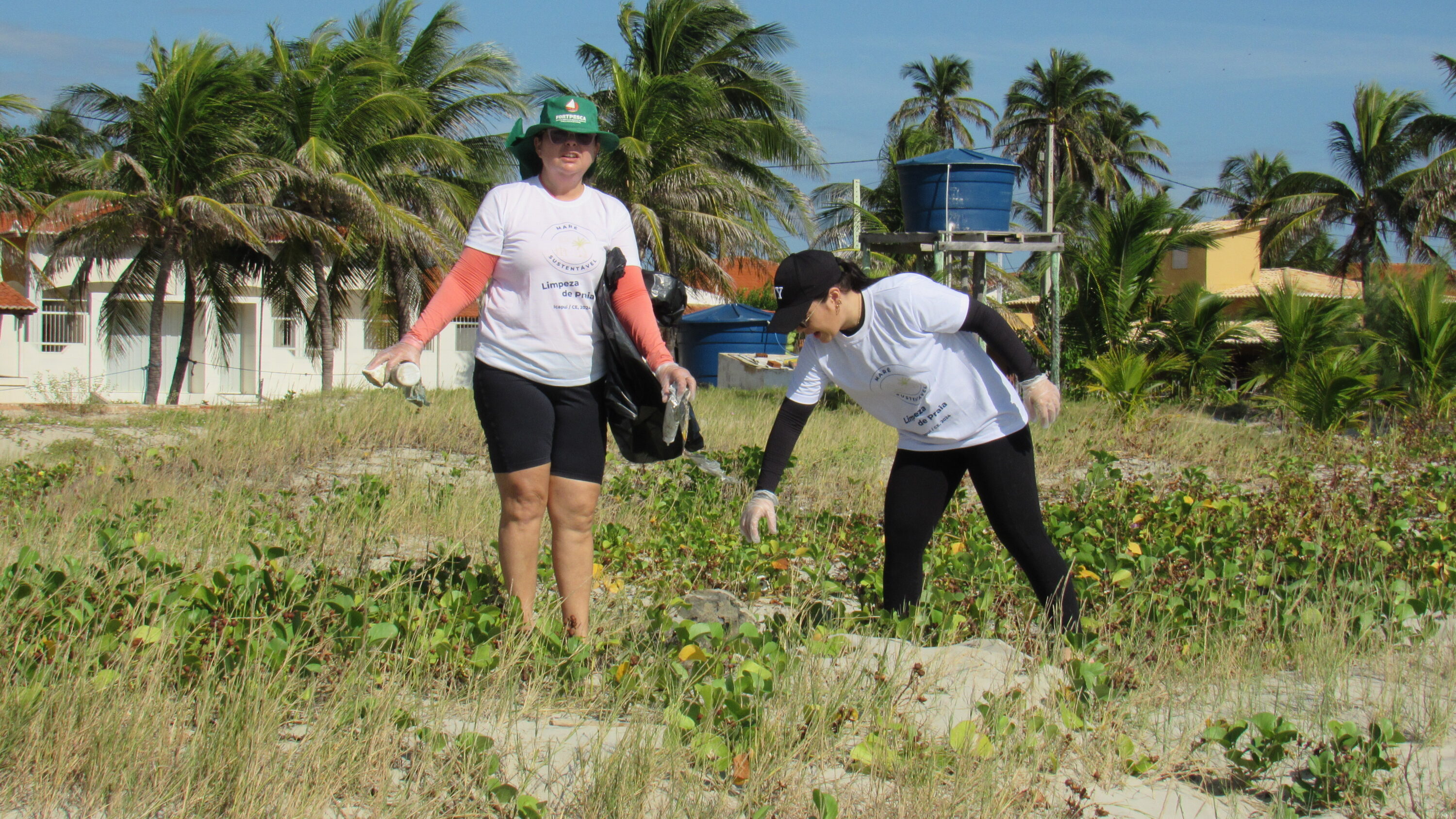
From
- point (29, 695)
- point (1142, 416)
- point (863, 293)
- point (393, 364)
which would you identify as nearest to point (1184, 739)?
point (863, 293)

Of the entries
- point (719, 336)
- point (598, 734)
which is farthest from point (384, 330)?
point (598, 734)

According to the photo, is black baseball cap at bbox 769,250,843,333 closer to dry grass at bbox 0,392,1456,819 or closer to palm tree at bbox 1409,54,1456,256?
dry grass at bbox 0,392,1456,819

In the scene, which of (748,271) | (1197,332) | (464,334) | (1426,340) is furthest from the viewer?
(748,271)

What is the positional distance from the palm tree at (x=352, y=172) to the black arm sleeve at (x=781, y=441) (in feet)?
59.9

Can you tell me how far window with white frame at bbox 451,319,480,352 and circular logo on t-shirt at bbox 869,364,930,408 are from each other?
88.6 feet

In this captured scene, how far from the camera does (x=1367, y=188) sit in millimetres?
34906

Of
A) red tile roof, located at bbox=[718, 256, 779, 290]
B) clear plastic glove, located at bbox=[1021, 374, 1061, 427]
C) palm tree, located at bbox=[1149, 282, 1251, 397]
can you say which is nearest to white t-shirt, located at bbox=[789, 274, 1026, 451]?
clear plastic glove, located at bbox=[1021, 374, 1061, 427]

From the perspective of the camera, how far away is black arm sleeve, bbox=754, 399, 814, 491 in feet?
11.6

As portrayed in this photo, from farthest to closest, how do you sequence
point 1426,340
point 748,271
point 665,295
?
point 748,271 → point 1426,340 → point 665,295

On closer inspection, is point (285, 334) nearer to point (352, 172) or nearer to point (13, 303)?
point (13, 303)

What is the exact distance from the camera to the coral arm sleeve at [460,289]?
137 inches

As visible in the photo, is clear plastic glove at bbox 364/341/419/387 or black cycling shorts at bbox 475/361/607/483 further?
black cycling shorts at bbox 475/361/607/483

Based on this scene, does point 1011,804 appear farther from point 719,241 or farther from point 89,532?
point 719,241

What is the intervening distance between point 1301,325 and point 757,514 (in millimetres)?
15441
